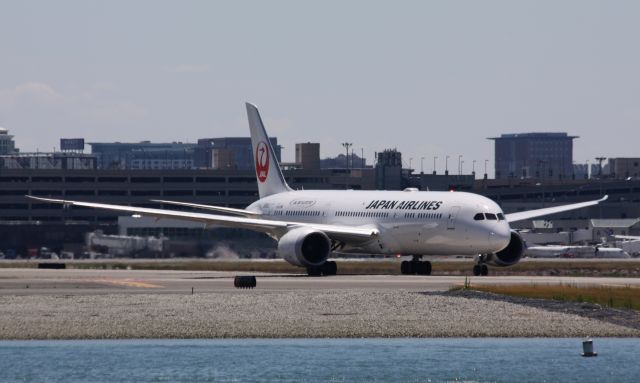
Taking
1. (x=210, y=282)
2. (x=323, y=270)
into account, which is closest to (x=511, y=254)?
(x=323, y=270)

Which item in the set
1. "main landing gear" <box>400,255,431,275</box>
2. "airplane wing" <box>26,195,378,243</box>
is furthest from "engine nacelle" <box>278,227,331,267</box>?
"main landing gear" <box>400,255,431,275</box>

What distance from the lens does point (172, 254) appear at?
9925 centimetres

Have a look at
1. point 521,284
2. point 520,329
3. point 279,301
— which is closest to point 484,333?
point 520,329

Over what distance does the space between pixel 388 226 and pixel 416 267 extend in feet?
8.85

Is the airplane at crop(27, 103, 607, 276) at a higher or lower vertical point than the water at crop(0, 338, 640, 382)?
higher

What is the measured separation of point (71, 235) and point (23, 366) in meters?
89.2

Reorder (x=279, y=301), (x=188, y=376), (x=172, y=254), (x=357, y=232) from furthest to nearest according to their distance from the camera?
(x=172, y=254) → (x=357, y=232) → (x=279, y=301) → (x=188, y=376)

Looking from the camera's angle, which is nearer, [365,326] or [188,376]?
[188,376]

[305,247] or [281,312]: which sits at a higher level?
[305,247]

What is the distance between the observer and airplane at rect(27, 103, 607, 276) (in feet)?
242

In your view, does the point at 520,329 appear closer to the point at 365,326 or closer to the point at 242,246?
the point at 365,326

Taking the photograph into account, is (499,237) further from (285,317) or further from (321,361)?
(321,361)

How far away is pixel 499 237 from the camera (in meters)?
72.8

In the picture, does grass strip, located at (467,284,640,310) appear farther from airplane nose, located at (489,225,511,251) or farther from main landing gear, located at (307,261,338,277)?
main landing gear, located at (307,261,338,277)
